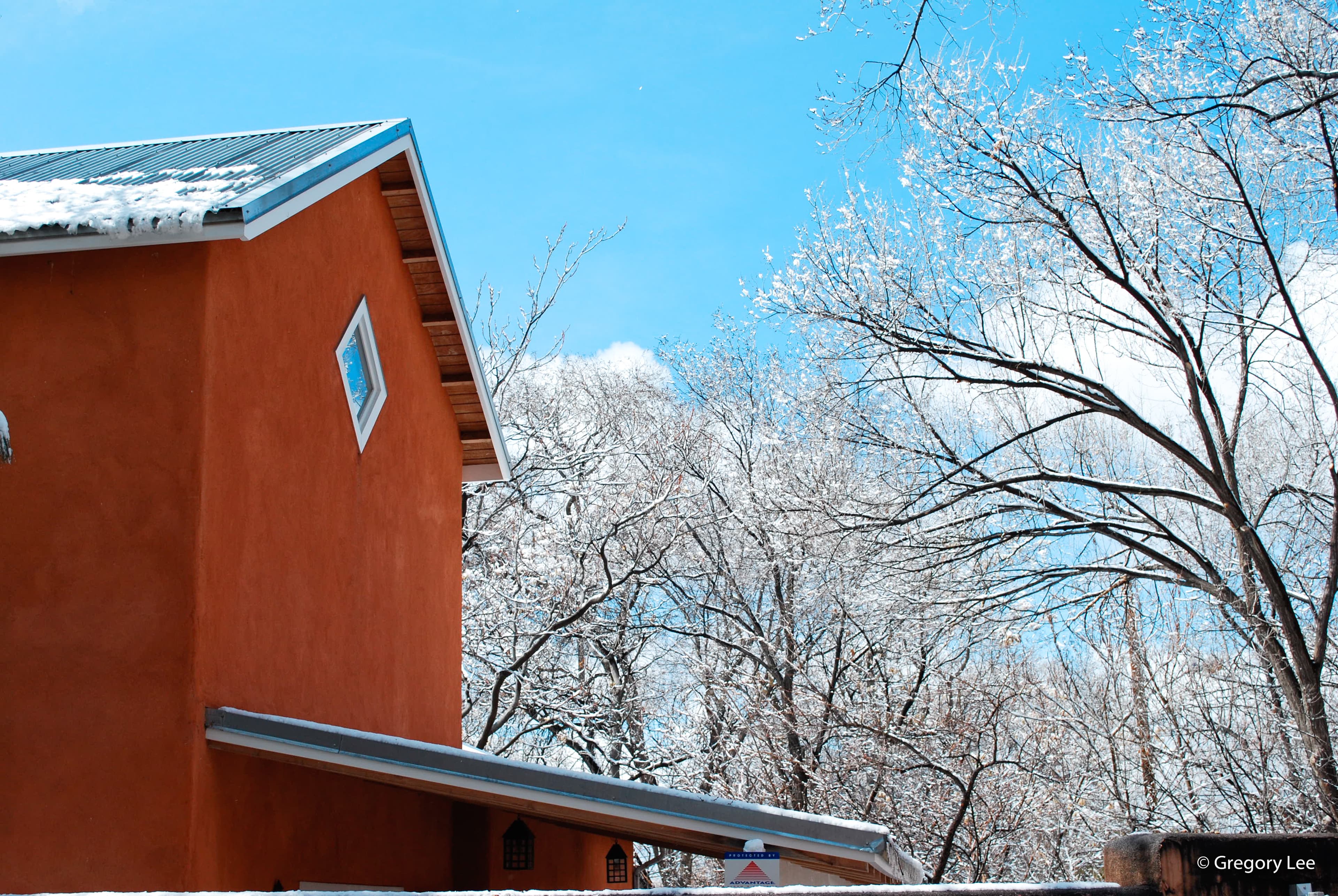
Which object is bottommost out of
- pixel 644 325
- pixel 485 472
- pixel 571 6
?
pixel 485 472

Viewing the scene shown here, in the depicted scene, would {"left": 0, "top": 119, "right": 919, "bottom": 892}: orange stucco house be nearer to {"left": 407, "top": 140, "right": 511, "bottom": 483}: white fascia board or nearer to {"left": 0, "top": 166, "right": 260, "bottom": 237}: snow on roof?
{"left": 0, "top": 166, "right": 260, "bottom": 237}: snow on roof

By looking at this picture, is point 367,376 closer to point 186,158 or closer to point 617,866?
point 186,158

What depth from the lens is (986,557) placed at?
42.5 feet

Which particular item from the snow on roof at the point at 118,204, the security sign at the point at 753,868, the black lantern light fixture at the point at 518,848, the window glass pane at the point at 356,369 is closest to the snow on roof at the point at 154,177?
the snow on roof at the point at 118,204

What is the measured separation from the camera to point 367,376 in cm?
878

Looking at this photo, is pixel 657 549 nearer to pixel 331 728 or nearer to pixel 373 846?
pixel 373 846

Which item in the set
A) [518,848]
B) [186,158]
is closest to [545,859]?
[518,848]

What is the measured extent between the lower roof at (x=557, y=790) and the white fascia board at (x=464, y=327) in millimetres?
5241

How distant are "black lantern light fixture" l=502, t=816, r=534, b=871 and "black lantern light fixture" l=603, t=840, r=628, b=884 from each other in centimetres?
269

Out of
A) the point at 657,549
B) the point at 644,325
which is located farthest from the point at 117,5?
the point at 644,325

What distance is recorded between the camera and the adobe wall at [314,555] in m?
5.92

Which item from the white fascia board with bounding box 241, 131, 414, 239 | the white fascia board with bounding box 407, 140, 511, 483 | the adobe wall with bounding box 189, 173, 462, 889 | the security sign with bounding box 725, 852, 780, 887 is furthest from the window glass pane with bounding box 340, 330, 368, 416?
the security sign with bounding box 725, 852, 780, 887

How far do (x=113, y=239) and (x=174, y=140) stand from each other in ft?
14.2

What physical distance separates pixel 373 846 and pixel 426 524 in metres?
3.55
